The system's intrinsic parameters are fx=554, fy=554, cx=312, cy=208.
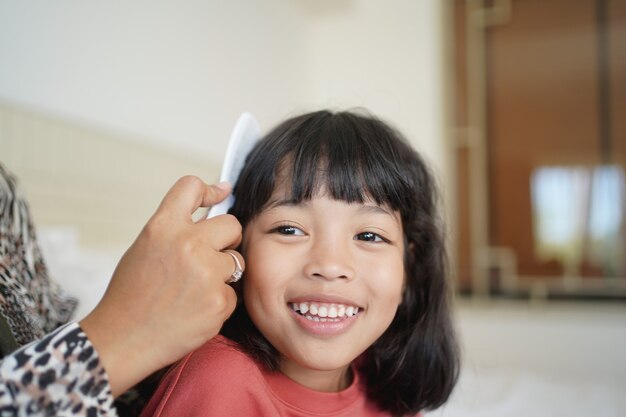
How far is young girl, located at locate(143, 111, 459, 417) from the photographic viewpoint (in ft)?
2.48

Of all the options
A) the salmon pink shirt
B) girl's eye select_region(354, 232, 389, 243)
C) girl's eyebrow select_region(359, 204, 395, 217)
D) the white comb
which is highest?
the white comb

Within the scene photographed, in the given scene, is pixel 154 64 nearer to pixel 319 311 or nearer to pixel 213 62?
pixel 213 62

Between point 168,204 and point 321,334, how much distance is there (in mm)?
318

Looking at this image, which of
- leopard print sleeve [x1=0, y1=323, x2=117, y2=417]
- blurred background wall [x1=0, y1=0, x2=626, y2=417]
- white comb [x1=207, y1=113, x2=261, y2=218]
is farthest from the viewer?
blurred background wall [x1=0, y1=0, x2=626, y2=417]

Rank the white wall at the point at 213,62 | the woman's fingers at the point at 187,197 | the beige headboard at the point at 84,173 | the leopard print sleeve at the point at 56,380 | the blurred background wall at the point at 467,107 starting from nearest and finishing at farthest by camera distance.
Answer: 1. the leopard print sleeve at the point at 56,380
2. the woman's fingers at the point at 187,197
3. the beige headboard at the point at 84,173
4. the white wall at the point at 213,62
5. the blurred background wall at the point at 467,107

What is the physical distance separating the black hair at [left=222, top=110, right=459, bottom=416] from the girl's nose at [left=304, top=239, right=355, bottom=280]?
0.08 metres

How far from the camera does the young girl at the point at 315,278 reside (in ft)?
→ 2.48

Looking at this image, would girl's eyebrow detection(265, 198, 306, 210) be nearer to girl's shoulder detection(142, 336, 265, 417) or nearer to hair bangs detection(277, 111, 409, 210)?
hair bangs detection(277, 111, 409, 210)

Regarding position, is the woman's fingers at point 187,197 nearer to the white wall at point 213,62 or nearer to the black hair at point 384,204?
the black hair at point 384,204

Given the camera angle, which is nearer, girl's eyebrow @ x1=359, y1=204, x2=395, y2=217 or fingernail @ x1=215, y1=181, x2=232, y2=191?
fingernail @ x1=215, y1=181, x2=232, y2=191

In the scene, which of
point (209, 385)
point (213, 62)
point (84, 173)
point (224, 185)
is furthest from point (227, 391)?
point (213, 62)

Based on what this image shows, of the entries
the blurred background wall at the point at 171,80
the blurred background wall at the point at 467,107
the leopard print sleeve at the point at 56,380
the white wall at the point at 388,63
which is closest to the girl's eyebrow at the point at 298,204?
the leopard print sleeve at the point at 56,380

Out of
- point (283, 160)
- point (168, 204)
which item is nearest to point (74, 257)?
point (283, 160)

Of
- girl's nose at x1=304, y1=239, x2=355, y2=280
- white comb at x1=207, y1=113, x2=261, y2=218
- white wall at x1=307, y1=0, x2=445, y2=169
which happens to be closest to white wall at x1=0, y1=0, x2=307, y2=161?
white wall at x1=307, y1=0, x2=445, y2=169
